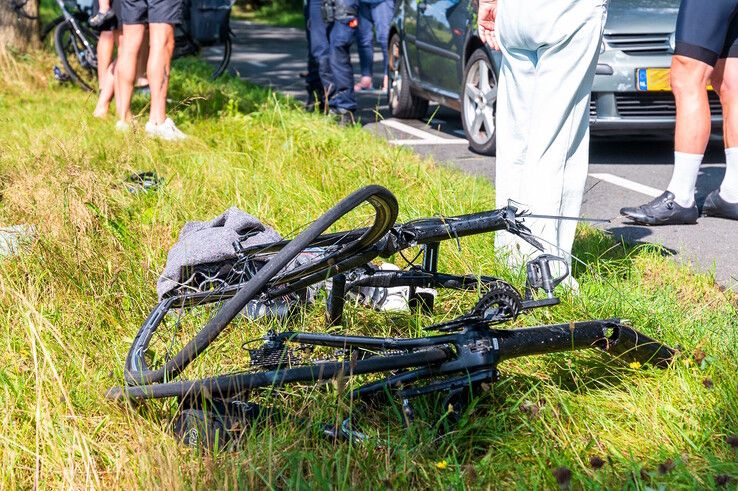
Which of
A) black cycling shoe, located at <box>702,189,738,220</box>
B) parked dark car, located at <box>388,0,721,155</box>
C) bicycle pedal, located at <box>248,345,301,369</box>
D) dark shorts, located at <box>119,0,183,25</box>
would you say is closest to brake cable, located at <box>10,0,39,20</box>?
dark shorts, located at <box>119,0,183,25</box>

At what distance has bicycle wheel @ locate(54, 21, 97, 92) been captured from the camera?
1038cm

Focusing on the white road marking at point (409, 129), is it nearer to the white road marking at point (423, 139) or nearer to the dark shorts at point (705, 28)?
the white road marking at point (423, 139)

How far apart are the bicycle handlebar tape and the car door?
6084 millimetres

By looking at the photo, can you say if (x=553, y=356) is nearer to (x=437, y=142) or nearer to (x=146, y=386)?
(x=146, y=386)

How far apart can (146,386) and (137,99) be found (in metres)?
7.01

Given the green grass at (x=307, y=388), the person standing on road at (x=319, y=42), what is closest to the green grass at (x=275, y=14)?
the person standing on road at (x=319, y=42)

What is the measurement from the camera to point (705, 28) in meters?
5.85

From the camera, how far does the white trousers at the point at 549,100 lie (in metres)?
4.19

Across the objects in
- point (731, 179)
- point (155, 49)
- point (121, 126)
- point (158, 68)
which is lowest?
point (121, 126)

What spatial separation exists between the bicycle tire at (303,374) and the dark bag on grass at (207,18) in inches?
377

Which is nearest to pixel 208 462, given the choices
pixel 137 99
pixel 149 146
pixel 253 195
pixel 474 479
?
pixel 474 479

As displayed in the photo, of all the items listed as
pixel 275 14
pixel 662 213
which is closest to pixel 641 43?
pixel 662 213

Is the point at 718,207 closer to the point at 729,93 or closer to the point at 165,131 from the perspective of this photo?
the point at 729,93

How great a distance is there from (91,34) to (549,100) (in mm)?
7668
